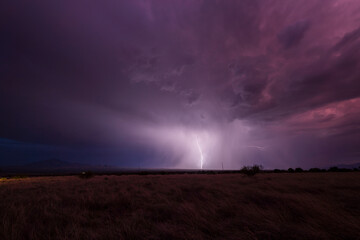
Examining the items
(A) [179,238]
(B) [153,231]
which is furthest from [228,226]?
(B) [153,231]

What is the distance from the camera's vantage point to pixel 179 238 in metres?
3.11

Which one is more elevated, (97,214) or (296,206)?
(296,206)

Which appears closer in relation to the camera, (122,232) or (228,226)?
(122,232)

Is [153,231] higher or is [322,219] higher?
[322,219]

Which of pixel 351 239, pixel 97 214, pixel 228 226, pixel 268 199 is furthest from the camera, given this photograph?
pixel 268 199

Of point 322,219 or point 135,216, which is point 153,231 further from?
point 322,219

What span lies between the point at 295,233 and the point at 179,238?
220 cm

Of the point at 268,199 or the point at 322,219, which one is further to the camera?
the point at 268,199

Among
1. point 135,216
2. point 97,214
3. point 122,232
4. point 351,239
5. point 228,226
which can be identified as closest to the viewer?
point 351,239

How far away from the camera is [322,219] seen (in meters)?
3.71

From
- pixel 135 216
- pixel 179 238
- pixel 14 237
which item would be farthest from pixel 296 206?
pixel 14 237

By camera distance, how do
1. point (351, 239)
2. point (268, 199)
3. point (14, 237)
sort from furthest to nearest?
point (268, 199) → point (14, 237) → point (351, 239)

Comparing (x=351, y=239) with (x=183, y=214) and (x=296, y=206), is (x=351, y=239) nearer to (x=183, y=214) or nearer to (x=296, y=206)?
(x=296, y=206)

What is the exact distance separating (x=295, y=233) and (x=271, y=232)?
41 cm
